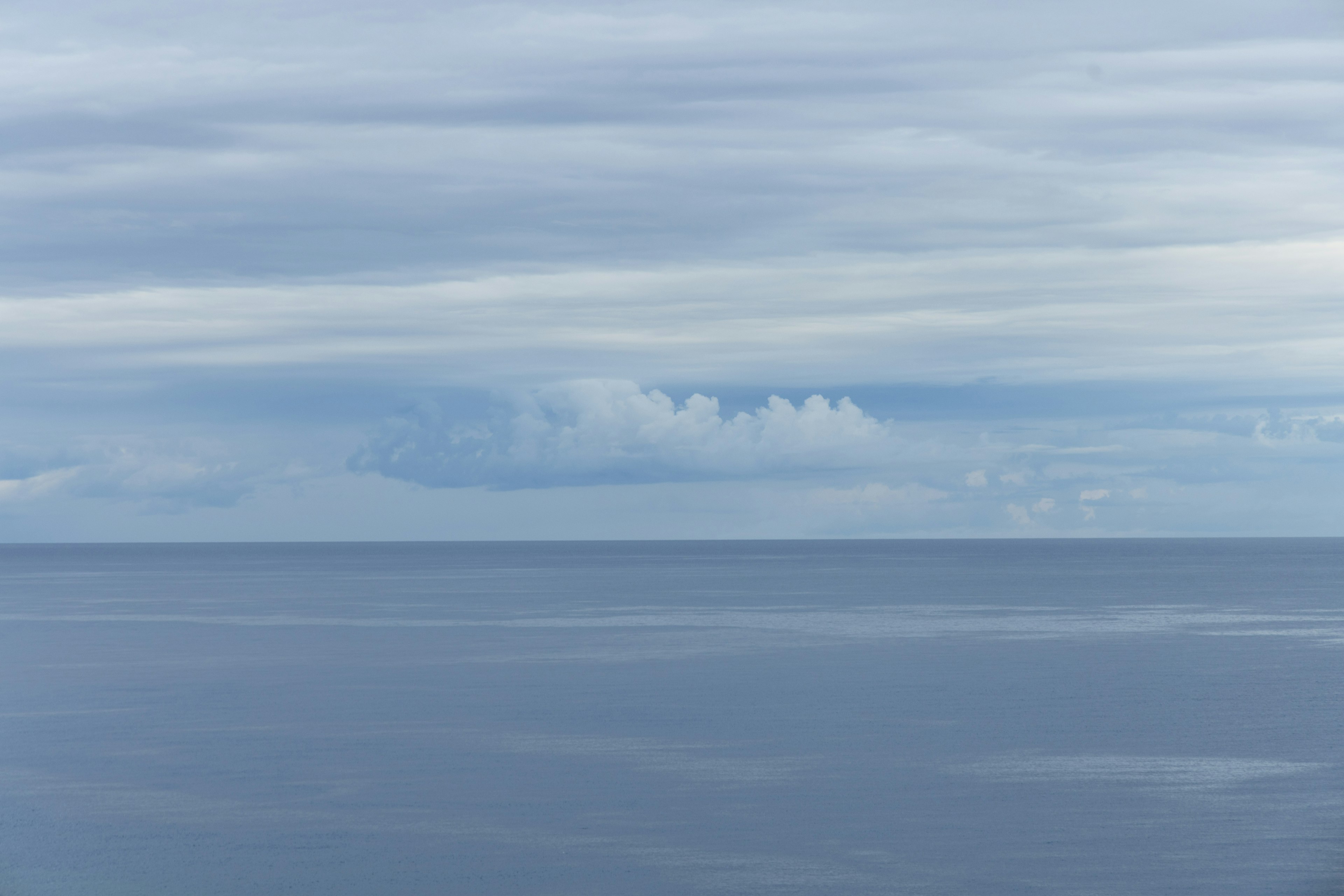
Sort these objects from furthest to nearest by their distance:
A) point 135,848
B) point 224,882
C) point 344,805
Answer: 1. point 344,805
2. point 135,848
3. point 224,882

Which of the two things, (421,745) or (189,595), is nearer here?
(421,745)

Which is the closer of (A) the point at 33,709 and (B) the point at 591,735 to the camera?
(B) the point at 591,735

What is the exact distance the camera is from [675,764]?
49.8 m

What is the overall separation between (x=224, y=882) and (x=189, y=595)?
5411 inches

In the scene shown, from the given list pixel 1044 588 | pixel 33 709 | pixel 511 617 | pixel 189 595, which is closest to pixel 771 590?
pixel 1044 588

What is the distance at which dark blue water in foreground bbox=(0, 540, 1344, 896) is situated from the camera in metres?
37.6

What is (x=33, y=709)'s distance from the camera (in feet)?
216

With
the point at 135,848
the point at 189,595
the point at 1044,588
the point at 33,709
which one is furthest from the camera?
the point at 1044,588

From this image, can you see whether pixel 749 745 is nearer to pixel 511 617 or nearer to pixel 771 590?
pixel 511 617

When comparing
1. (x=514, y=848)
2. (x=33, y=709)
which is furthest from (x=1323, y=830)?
(x=33, y=709)

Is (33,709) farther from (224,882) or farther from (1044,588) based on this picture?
(1044,588)

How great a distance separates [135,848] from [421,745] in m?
15.2

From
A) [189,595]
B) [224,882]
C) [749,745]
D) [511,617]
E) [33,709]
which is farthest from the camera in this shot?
[189,595]

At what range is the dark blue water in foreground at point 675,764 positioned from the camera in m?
37.6
